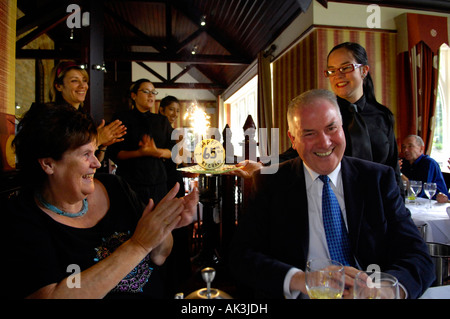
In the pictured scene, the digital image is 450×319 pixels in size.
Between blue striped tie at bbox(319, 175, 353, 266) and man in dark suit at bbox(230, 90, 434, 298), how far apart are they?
0.02 m

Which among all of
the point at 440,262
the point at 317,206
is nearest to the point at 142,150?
the point at 317,206

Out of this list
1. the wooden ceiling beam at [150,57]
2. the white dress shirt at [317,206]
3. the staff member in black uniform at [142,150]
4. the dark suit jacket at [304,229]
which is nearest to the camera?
the dark suit jacket at [304,229]

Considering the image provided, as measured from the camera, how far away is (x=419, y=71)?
4.48 meters

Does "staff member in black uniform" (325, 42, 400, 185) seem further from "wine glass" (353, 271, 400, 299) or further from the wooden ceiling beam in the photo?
the wooden ceiling beam

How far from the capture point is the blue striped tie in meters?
1.27

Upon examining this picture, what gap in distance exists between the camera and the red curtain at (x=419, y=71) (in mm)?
4328

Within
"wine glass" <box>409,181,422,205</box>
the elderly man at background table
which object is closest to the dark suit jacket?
"wine glass" <box>409,181,422,205</box>

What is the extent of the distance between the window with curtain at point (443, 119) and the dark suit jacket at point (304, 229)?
189 inches

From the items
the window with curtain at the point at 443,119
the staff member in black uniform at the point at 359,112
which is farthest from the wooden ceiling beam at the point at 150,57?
the staff member in black uniform at the point at 359,112

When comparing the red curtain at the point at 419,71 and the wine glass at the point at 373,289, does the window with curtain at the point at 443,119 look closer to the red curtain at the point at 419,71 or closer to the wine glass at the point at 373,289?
the red curtain at the point at 419,71

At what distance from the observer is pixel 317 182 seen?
54.7 inches

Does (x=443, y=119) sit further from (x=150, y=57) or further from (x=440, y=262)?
(x=150, y=57)

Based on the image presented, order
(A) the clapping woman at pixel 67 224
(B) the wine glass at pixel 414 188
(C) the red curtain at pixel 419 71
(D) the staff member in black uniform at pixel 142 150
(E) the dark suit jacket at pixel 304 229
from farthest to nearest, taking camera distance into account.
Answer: (C) the red curtain at pixel 419 71 < (B) the wine glass at pixel 414 188 < (D) the staff member in black uniform at pixel 142 150 < (E) the dark suit jacket at pixel 304 229 < (A) the clapping woman at pixel 67 224
